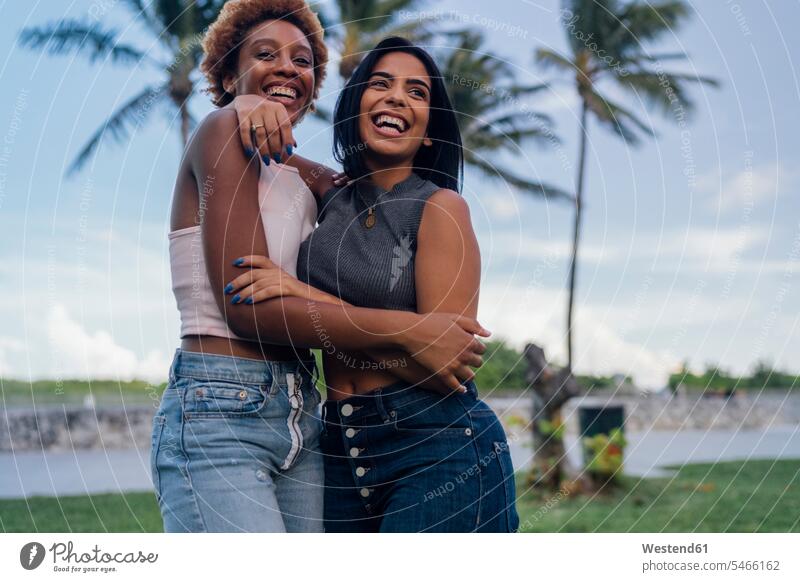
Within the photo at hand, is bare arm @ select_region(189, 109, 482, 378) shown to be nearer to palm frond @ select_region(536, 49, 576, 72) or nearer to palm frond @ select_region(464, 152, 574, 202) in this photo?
palm frond @ select_region(464, 152, 574, 202)

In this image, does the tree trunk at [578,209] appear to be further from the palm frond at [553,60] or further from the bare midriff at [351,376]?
the bare midriff at [351,376]

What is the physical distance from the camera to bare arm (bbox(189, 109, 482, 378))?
6.40 feet

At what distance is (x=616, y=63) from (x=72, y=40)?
3.18 meters

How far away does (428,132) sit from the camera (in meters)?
2.23

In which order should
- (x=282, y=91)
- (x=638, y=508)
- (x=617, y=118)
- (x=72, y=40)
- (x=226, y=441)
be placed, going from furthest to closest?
(x=638, y=508) → (x=617, y=118) → (x=72, y=40) → (x=282, y=91) → (x=226, y=441)

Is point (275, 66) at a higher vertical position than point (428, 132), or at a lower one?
higher

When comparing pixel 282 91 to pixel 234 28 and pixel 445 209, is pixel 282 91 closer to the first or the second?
pixel 234 28

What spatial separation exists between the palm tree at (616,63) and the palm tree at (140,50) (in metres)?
1.68

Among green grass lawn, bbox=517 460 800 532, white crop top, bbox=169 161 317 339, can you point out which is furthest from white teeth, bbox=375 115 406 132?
green grass lawn, bbox=517 460 800 532

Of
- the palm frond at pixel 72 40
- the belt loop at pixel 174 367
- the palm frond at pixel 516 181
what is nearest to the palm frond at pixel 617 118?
the palm frond at pixel 516 181

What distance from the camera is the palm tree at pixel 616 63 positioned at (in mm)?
3945

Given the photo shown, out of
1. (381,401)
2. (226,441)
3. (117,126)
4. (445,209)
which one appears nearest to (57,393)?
(117,126)
